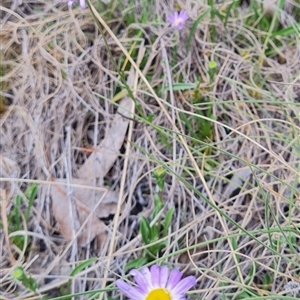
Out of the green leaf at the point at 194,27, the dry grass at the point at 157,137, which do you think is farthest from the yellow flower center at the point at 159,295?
the green leaf at the point at 194,27

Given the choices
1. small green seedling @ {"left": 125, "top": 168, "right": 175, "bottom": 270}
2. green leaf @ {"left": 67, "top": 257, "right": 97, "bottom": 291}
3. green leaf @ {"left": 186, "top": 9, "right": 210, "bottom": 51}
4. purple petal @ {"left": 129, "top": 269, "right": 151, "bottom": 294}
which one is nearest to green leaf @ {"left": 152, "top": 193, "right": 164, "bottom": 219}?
small green seedling @ {"left": 125, "top": 168, "right": 175, "bottom": 270}

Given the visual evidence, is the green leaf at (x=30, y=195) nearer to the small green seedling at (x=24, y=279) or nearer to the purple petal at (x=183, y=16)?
the small green seedling at (x=24, y=279)

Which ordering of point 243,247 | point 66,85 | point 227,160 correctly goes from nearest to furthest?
1. point 243,247
2. point 227,160
3. point 66,85

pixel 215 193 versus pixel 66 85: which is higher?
pixel 66 85

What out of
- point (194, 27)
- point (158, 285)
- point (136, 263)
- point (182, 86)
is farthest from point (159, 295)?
point (194, 27)

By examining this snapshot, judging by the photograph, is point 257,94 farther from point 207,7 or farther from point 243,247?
point 243,247

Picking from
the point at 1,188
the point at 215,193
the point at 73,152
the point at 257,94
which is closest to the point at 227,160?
the point at 215,193

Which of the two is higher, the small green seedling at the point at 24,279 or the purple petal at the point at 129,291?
the purple petal at the point at 129,291
